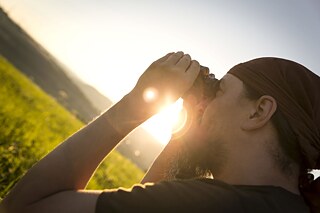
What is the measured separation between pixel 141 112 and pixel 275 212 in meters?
0.75

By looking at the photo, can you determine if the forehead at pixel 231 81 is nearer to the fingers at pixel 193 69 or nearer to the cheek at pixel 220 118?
the cheek at pixel 220 118

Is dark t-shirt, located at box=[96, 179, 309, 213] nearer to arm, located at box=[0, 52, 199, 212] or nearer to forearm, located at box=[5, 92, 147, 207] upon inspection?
arm, located at box=[0, 52, 199, 212]

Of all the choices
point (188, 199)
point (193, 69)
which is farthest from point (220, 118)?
point (188, 199)

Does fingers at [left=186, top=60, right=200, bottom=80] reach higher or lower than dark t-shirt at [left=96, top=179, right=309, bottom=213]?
higher

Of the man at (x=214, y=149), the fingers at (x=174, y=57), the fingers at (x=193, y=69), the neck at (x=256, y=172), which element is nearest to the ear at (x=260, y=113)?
the man at (x=214, y=149)

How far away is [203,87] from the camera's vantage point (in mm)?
1962

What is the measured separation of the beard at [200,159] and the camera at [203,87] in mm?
271

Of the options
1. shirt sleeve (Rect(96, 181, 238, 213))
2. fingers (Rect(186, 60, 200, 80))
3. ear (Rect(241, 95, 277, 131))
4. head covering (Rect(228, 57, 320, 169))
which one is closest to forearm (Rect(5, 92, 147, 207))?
shirt sleeve (Rect(96, 181, 238, 213))

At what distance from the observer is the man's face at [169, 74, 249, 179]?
1.82 meters

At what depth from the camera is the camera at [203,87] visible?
194cm

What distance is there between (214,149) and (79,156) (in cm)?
73

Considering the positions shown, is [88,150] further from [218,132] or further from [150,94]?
[218,132]

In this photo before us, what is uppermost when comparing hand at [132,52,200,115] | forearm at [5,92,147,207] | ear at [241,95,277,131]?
ear at [241,95,277,131]

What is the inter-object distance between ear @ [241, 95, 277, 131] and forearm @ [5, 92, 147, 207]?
23.6 inches
